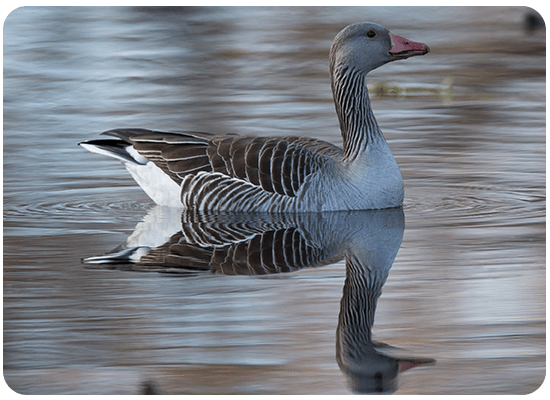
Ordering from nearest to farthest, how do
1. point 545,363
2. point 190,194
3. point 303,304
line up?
point 545,363, point 303,304, point 190,194

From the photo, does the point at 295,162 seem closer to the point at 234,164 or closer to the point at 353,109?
the point at 234,164

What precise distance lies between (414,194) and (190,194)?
9.36 ft

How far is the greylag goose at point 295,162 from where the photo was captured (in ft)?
35.6

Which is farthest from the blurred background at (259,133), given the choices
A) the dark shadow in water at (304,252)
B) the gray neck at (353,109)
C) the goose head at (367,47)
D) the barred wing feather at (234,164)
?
the goose head at (367,47)

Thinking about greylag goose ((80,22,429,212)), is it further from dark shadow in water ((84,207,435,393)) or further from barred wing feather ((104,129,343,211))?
dark shadow in water ((84,207,435,393))

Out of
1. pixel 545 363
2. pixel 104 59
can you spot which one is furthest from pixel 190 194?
pixel 104 59

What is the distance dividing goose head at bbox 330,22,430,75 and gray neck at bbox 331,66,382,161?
0.38ft

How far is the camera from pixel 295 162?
1086 centimetres

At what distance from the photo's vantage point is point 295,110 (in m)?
15.6

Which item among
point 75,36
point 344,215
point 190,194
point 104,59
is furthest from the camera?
point 75,36

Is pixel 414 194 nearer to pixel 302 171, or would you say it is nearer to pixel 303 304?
pixel 302 171

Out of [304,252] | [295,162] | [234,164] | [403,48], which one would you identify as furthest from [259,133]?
[304,252]

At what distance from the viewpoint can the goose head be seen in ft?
36.4

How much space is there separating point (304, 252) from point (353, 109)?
10.2ft
